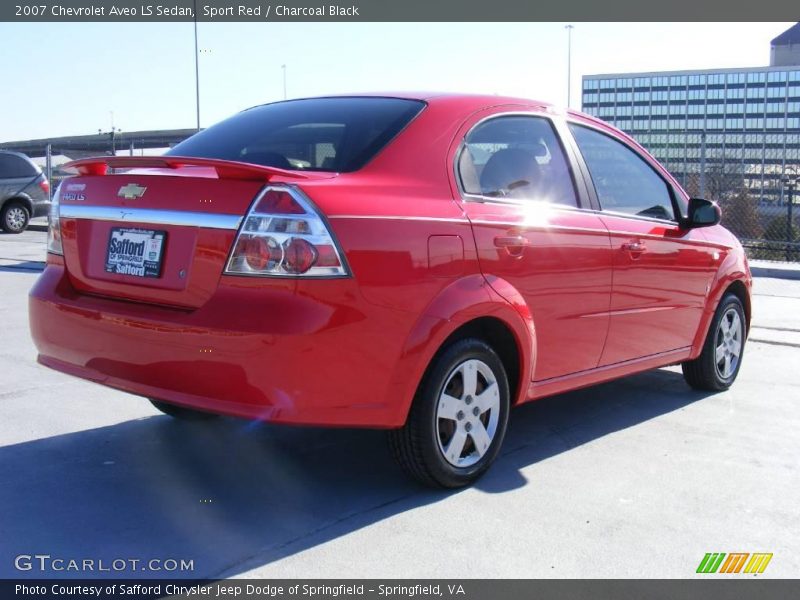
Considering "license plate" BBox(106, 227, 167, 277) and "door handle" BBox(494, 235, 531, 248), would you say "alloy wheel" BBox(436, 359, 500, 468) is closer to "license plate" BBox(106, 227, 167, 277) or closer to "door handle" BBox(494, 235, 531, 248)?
"door handle" BBox(494, 235, 531, 248)

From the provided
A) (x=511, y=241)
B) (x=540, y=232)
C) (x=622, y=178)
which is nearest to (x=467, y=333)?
(x=511, y=241)

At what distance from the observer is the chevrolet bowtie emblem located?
3672mm

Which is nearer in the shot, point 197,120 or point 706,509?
point 706,509

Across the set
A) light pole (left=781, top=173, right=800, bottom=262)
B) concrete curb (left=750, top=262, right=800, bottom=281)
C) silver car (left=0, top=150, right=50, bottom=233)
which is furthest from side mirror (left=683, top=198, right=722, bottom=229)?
silver car (left=0, top=150, right=50, bottom=233)

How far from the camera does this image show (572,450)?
182 inches

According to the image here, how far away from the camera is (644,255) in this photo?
4.95 metres

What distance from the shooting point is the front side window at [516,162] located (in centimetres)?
411

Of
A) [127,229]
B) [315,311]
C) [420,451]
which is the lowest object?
[420,451]

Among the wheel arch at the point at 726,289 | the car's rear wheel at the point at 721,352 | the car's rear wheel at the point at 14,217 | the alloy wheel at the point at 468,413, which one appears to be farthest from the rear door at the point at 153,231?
the car's rear wheel at the point at 14,217

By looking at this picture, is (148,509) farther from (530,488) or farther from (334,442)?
(530,488)

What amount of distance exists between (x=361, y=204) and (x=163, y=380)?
0.99m

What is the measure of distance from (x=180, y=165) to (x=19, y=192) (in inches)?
682

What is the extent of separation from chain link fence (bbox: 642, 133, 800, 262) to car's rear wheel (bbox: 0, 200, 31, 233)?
12.8 m

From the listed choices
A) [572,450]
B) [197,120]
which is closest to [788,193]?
[572,450]
